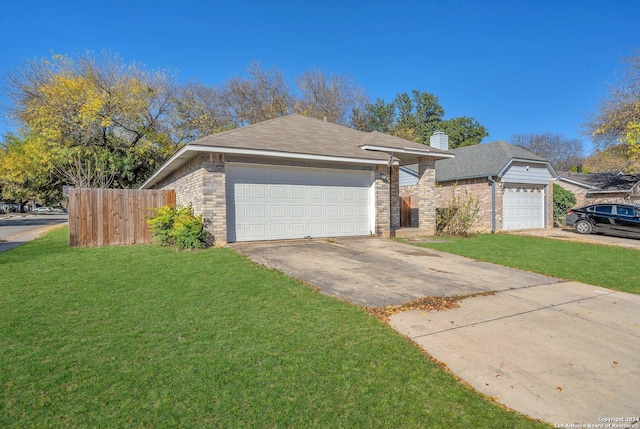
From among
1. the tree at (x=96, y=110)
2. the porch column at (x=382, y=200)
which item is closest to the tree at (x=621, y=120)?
the porch column at (x=382, y=200)


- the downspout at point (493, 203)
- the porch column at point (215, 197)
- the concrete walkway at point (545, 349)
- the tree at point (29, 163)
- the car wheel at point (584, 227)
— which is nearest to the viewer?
the concrete walkway at point (545, 349)

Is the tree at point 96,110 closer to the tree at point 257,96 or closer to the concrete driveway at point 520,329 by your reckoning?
the tree at point 257,96

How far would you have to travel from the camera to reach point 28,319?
4266 mm

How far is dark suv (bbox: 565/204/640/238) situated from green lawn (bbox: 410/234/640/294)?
416cm

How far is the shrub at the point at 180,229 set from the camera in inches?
373

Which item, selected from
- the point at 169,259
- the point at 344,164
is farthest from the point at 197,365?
the point at 344,164

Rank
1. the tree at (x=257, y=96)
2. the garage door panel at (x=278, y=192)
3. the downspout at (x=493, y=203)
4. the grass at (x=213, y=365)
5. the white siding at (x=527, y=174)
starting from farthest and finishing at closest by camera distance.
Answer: the tree at (x=257, y=96) < the white siding at (x=527, y=174) < the downspout at (x=493, y=203) < the garage door panel at (x=278, y=192) < the grass at (x=213, y=365)

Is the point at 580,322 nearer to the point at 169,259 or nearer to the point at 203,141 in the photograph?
the point at 169,259

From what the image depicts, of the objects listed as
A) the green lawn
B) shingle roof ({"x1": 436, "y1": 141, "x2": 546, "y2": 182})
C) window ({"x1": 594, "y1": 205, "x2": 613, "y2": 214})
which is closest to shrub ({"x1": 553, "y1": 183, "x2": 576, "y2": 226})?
shingle roof ({"x1": 436, "y1": 141, "x2": 546, "y2": 182})

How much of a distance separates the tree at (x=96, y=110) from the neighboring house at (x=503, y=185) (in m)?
17.0

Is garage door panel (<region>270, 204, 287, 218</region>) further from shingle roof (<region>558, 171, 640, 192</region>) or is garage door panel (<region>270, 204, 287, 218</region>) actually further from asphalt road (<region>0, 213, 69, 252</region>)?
shingle roof (<region>558, 171, 640, 192</region>)

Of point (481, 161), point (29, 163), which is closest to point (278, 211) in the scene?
point (481, 161)

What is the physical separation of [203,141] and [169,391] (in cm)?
803

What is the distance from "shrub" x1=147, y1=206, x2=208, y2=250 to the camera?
9469mm
